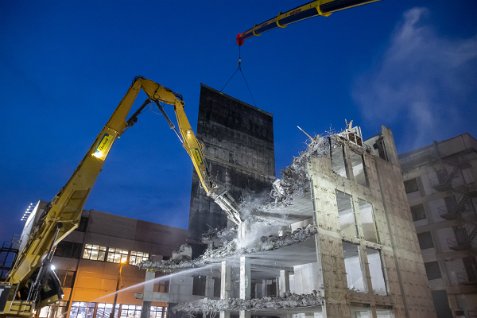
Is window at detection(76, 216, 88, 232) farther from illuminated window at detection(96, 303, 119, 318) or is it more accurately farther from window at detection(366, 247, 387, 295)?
window at detection(366, 247, 387, 295)

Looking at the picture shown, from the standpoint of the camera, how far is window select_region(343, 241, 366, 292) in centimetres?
2023

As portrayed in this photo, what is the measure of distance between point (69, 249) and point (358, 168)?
104 ft

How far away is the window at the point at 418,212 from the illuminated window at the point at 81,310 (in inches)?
1437

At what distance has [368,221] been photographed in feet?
73.9

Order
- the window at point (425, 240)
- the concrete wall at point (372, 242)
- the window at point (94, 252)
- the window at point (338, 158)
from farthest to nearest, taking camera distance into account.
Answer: the window at point (94, 252) < the window at point (425, 240) < the window at point (338, 158) < the concrete wall at point (372, 242)

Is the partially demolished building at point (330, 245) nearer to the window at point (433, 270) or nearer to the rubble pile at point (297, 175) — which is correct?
the rubble pile at point (297, 175)

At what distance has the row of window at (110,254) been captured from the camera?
120 ft

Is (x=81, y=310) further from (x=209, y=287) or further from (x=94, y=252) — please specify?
(x=209, y=287)

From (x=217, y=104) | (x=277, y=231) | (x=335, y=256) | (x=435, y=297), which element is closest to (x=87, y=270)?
(x=277, y=231)

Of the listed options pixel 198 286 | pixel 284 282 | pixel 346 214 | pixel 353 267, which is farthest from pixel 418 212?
pixel 198 286

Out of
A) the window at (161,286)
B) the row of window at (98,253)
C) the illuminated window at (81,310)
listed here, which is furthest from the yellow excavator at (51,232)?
the window at (161,286)

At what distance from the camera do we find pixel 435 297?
3169 centimetres

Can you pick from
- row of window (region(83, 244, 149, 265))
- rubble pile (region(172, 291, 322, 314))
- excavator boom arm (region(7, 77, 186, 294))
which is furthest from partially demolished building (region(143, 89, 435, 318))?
row of window (region(83, 244, 149, 265))

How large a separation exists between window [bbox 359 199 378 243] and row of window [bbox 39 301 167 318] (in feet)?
89.1
